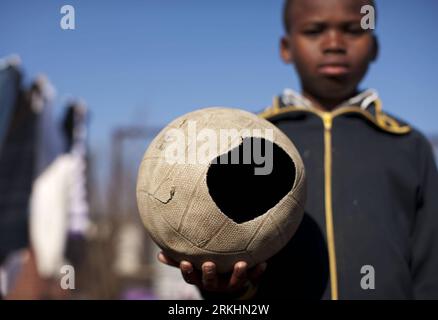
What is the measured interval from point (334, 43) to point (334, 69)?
13 cm

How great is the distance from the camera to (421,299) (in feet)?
7.59

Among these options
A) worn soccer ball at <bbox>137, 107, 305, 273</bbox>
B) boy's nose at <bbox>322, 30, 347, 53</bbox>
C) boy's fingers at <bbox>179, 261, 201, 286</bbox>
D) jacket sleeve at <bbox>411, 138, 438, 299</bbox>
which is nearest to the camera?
worn soccer ball at <bbox>137, 107, 305, 273</bbox>

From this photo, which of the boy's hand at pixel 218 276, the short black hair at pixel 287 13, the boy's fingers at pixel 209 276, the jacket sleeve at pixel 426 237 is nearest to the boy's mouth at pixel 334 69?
the short black hair at pixel 287 13

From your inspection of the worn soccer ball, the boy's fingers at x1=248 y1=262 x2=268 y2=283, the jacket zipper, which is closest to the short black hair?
the jacket zipper

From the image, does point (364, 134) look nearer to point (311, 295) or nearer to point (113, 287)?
point (311, 295)

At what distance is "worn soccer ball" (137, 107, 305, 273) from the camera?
6.34 ft

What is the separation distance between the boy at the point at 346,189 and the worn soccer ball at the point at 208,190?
3.8 inches

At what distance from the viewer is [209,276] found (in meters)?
2.03

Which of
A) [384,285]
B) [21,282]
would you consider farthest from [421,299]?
[21,282]

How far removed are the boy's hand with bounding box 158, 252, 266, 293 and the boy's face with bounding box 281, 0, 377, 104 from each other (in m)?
1.05

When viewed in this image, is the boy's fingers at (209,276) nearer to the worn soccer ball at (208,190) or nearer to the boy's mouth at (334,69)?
the worn soccer ball at (208,190)

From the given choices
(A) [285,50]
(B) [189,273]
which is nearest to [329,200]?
(B) [189,273]

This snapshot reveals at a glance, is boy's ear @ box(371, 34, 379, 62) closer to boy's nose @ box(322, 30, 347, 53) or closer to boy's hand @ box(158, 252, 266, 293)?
boy's nose @ box(322, 30, 347, 53)
